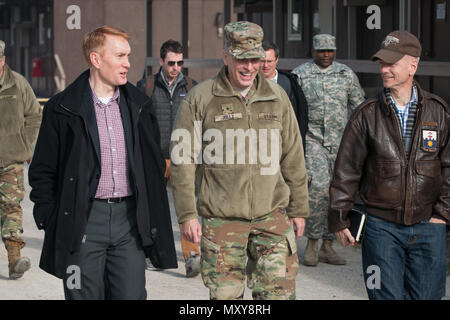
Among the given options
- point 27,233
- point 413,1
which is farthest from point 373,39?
point 27,233

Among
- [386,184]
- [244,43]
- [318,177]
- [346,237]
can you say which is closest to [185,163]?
[244,43]

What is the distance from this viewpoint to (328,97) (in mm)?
9273

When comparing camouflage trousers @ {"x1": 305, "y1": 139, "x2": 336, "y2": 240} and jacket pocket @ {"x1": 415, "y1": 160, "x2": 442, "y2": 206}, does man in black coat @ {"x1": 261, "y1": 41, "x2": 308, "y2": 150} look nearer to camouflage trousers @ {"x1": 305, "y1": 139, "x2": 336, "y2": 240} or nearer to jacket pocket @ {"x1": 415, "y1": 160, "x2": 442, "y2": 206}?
camouflage trousers @ {"x1": 305, "y1": 139, "x2": 336, "y2": 240}

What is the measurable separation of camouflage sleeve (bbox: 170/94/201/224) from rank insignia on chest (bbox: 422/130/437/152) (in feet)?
4.33

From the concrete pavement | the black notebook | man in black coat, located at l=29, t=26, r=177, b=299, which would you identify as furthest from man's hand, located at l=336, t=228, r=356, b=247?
the concrete pavement

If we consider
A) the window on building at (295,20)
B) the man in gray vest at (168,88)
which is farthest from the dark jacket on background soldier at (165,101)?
the window on building at (295,20)

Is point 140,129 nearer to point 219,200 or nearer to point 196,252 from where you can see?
point 219,200

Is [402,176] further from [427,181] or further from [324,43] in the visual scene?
[324,43]

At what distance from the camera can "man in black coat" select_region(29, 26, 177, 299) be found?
5527 mm

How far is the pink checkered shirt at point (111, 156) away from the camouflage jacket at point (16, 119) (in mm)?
3272

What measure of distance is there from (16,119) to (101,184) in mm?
3444

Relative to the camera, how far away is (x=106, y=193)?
18.2 ft

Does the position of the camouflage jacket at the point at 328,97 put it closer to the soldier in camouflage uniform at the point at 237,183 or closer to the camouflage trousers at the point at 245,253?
the soldier in camouflage uniform at the point at 237,183

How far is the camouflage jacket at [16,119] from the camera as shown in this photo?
870 centimetres
